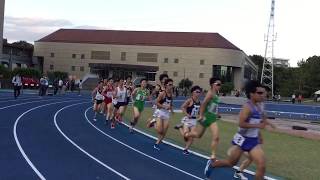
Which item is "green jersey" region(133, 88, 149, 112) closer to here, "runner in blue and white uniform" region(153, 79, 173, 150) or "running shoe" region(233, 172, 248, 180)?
"runner in blue and white uniform" region(153, 79, 173, 150)

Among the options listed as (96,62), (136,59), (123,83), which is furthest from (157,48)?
(123,83)

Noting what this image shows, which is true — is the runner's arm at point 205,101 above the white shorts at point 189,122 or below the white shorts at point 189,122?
above

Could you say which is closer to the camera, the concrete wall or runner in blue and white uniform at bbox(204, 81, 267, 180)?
runner in blue and white uniform at bbox(204, 81, 267, 180)

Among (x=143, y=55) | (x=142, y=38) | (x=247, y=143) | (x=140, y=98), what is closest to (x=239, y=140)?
(x=247, y=143)

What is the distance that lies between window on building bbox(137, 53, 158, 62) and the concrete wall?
574 mm

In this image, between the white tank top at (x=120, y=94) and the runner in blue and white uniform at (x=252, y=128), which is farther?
the white tank top at (x=120, y=94)

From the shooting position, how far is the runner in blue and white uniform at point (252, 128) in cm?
820

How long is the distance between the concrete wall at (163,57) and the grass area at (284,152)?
77.6 metres

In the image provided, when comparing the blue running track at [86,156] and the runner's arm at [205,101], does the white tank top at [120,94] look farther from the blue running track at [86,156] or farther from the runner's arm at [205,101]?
the runner's arm at [205,101]

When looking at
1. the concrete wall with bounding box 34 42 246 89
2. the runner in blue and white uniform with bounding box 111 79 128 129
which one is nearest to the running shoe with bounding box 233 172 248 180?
the runner in blue and white uniform with bounding box 111 79 128 129

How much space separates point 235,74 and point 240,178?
96.7m

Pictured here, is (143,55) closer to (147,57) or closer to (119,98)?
(147,57)

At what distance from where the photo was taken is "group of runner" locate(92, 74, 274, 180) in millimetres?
8344

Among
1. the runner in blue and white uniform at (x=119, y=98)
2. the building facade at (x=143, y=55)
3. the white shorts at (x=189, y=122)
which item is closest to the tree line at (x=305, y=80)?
the building facade at (x=143, y=55)
